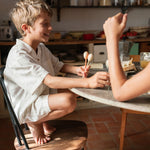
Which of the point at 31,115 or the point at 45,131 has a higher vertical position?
the point at 31,115

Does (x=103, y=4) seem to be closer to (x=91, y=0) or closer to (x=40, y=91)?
(x=91, y=0)

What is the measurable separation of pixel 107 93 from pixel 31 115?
489 millimetres

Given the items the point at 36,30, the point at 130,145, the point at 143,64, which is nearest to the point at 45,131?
the point at 36,30

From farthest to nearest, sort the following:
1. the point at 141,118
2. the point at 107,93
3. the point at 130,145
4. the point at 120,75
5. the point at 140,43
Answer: the point at 140,43, the point at 141,118, the point at 130,145, the point at 107,93, the point at 120,75

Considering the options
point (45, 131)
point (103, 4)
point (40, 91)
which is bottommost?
point (45, 131)

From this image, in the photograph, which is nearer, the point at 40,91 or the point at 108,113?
the point at 40,91

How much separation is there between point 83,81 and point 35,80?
0.28 m

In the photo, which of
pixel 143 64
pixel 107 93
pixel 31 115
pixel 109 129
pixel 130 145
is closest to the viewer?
pixel 107 93

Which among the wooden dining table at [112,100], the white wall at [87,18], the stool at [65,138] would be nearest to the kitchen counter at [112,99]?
the wooden dining table at [112,100]

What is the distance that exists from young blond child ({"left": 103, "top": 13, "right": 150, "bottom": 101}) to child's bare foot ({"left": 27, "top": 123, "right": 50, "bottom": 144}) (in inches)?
22.7

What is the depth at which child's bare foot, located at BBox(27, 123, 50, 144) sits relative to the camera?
1267mm

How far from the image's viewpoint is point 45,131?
1.36m

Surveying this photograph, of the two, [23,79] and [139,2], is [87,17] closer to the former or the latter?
[139,2]

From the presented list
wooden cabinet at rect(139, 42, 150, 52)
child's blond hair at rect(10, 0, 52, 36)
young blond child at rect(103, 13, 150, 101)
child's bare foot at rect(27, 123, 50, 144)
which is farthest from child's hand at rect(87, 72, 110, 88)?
wooden cabinet at rect(139, 42, 150, 52)
